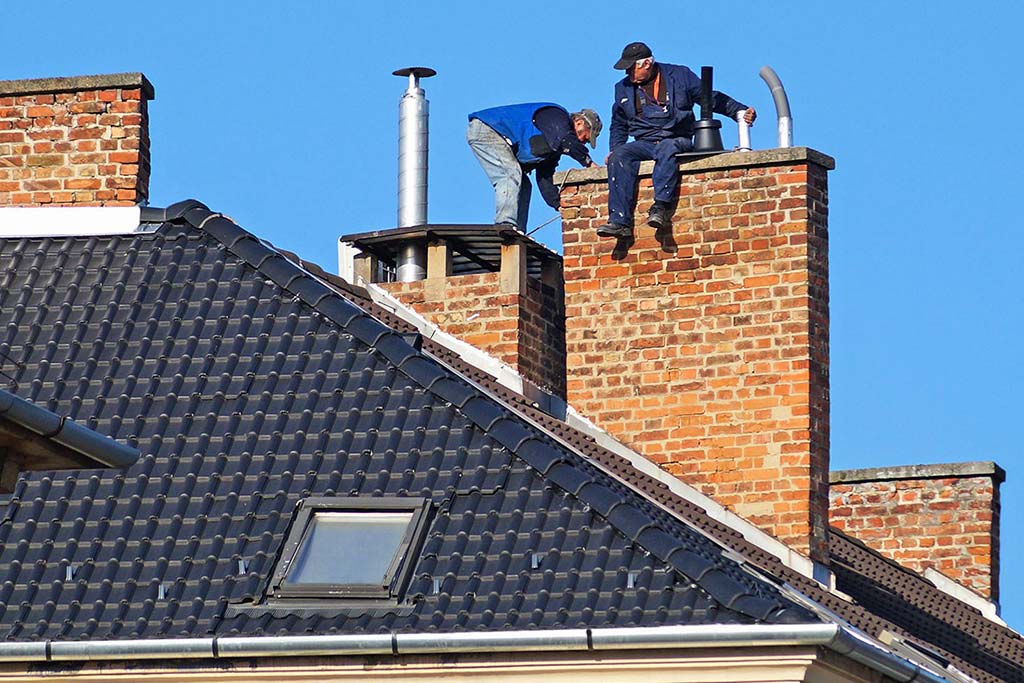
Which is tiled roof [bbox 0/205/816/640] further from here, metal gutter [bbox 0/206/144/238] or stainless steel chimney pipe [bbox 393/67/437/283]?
stainless steel chimney pipe [bbox 393/67/437/283]

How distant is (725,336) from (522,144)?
4.22 metres

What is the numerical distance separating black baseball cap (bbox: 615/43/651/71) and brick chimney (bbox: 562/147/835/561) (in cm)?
93

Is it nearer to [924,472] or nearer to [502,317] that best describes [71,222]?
[502,317]

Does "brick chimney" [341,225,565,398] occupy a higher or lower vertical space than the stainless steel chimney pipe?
lower

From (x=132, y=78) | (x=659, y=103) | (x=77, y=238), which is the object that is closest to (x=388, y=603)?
(x=77, y=238)

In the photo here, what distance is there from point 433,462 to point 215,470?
3.91 feet

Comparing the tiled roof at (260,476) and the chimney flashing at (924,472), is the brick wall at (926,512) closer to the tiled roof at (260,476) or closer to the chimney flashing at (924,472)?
the chimney flashing at (924,472)

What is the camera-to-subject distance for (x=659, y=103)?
20.3 metres

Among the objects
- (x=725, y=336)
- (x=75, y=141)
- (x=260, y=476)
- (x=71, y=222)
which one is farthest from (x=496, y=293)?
(x=260, y=476)

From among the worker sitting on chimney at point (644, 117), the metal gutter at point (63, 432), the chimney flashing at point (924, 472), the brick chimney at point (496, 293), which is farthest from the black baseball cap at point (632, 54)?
the metal gutter at point (63, 432)

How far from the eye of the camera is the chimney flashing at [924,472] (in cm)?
2552

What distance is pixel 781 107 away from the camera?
2034cm

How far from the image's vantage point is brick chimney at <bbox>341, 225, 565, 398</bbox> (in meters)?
20.8

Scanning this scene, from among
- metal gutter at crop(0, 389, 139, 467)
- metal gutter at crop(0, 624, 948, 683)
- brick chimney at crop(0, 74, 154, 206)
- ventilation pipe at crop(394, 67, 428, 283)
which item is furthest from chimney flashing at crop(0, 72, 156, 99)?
metal gutter at crop(0, 389, 139, 467)
